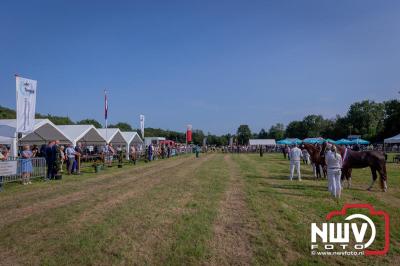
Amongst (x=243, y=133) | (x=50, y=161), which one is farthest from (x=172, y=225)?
(x=243, y=133)

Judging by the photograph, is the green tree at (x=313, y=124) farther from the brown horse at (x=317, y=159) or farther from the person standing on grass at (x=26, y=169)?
the person standing on grass at (x=26, y=169)

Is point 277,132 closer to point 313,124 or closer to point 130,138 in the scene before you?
point 313,124

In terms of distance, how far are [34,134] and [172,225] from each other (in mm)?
21527

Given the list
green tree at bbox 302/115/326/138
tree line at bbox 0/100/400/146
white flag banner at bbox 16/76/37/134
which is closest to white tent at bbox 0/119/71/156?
white flag banner at bbox 16/76/37/134

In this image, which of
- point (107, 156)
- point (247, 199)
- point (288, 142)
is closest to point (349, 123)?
point (288, 142)

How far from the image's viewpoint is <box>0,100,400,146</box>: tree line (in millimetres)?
81812

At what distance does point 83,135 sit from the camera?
96.2 ft

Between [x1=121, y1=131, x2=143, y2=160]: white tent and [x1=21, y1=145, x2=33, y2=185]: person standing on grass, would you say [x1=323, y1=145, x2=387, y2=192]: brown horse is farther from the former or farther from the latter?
[x1=121, y1=131, x2=143, y2=160]: white tent

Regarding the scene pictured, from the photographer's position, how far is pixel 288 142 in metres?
44.6

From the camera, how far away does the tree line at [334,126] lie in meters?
81.8

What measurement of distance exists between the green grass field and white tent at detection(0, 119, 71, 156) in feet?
33.6

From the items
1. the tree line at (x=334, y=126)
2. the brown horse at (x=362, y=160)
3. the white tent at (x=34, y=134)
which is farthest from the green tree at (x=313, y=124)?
the brown horse at (x=362, y=160)

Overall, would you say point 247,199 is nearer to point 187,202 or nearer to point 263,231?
point 187,202

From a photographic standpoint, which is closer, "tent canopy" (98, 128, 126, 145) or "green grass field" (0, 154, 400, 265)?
"green grass field" (0, 154, 400, 265)
